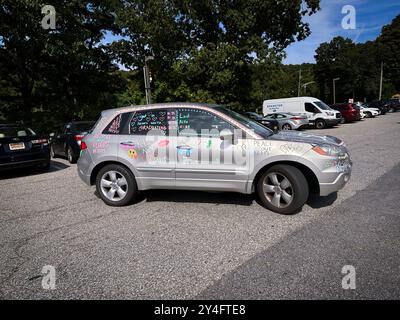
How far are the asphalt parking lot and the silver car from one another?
37cm

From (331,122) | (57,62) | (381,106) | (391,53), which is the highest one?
(391,53)

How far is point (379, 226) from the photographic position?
362cm

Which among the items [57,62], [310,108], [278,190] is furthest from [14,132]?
[310,108]

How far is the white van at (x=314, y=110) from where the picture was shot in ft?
59.6

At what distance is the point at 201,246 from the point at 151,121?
227cm

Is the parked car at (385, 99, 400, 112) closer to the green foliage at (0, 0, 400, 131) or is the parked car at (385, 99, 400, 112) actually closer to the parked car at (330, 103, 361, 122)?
the parked car at (330, 103, 361, 122)

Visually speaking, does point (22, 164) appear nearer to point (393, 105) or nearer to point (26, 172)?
point (26, 172)

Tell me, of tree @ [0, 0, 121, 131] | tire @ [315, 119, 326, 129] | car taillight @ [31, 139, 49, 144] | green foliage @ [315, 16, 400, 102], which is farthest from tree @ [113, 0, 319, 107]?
green foliage @ [315, 16, 400, 102]

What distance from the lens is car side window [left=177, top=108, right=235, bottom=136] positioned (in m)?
4.37

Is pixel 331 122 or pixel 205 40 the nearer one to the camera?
pixel 331 122

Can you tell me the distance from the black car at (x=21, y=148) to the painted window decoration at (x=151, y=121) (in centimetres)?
438

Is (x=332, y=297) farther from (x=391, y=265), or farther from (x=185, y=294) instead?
(x=185, y=294)

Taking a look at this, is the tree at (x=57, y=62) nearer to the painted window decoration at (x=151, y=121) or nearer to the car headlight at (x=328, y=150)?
the painted window decoration at (x=151, y=121)

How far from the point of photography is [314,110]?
1889cm
